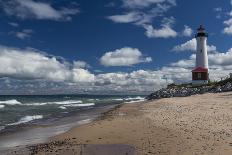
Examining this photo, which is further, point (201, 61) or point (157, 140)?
point (201, 61)

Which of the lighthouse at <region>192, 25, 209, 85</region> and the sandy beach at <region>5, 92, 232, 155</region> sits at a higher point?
the lighthouse at <region>192, 25, 209, 85</region>

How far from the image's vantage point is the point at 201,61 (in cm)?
5694

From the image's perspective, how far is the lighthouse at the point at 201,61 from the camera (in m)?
55.0

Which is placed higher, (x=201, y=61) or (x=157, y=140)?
(x=201, y=61)

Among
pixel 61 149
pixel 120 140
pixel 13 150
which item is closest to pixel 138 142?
pixel 120 140

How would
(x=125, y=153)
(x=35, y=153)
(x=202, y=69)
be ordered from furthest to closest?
(x=202, y=69)
(x=35, y=153)
(x=125, y=153)

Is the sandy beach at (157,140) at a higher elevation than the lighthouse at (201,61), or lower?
lower

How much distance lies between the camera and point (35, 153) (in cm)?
1140

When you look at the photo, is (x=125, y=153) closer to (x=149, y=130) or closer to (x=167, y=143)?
(x=167, y=143)

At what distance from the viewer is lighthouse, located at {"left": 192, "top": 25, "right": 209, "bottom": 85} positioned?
180 ft

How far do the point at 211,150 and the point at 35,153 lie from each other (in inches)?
211

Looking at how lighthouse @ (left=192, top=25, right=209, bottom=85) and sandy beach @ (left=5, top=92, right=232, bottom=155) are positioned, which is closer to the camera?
sandy beach @ (left=5, top=92, right=232, bottom=155)

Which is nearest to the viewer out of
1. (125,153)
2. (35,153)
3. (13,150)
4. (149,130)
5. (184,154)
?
(184,154)

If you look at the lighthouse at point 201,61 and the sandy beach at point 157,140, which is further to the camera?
the lighthouse at point 201,61
